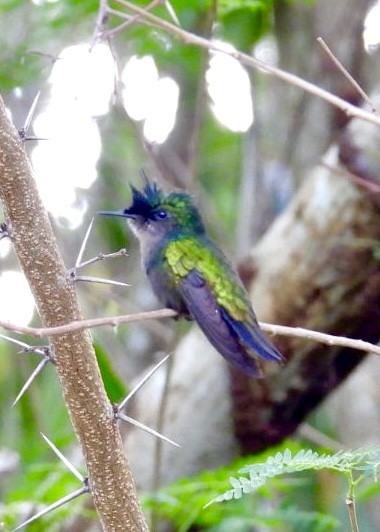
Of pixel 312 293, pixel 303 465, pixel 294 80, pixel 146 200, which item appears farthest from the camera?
pixel 312 293

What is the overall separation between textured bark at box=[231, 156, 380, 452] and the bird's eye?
0.86 m

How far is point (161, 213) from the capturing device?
4000 mm

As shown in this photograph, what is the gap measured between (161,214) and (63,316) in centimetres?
208

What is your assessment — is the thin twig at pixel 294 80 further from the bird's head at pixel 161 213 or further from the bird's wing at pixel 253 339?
the bird's head at pixel 161 213

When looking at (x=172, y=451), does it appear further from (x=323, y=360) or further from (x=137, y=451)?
(x=323, y=360)

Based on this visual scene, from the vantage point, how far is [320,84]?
20.2 feet

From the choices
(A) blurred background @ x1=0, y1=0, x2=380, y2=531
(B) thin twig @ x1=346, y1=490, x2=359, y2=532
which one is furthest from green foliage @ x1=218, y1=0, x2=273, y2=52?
(B) thin twig @ x1=346, y1=490, x2=359, y2=532

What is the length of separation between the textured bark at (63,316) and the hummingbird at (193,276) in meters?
1.06

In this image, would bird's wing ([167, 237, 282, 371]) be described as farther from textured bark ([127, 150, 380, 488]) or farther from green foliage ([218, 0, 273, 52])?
green foliage ([218, 0, 273, 52])

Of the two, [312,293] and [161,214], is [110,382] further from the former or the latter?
[312,293]

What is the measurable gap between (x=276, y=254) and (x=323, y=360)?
19.7 inches

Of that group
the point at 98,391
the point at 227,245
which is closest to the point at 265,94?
the point at 227,245

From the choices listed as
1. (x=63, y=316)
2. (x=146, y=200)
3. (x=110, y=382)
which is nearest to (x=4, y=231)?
(x=63, y=316)

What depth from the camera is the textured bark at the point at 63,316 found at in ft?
6.39
